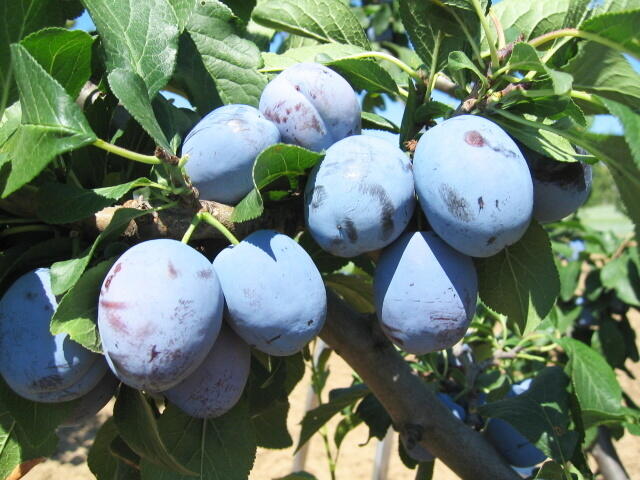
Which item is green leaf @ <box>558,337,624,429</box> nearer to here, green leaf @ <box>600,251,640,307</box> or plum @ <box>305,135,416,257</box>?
plum @ <box>305,135,416,257</box>

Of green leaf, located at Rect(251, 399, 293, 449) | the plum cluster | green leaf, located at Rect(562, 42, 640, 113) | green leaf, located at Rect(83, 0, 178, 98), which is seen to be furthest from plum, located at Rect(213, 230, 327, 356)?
green leaf, located at Rect(251, 399, 293, 449)

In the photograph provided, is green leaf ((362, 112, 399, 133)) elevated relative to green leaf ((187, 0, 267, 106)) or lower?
lower

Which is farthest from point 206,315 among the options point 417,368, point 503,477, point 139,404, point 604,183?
point 604,183

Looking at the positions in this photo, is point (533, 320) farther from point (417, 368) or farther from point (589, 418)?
point (417, 368)

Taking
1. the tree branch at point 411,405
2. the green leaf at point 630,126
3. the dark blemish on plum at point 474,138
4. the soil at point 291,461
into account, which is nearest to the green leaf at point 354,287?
the tree branch at point 411,405

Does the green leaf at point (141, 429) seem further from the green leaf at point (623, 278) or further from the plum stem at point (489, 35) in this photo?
the green leaf at point (623, 278)

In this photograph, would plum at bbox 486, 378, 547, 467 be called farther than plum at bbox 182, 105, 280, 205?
Yes

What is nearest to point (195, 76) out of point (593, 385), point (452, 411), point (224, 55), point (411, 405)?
point (224, 55)

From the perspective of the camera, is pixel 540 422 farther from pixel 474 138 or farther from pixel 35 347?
pixel 35 347
